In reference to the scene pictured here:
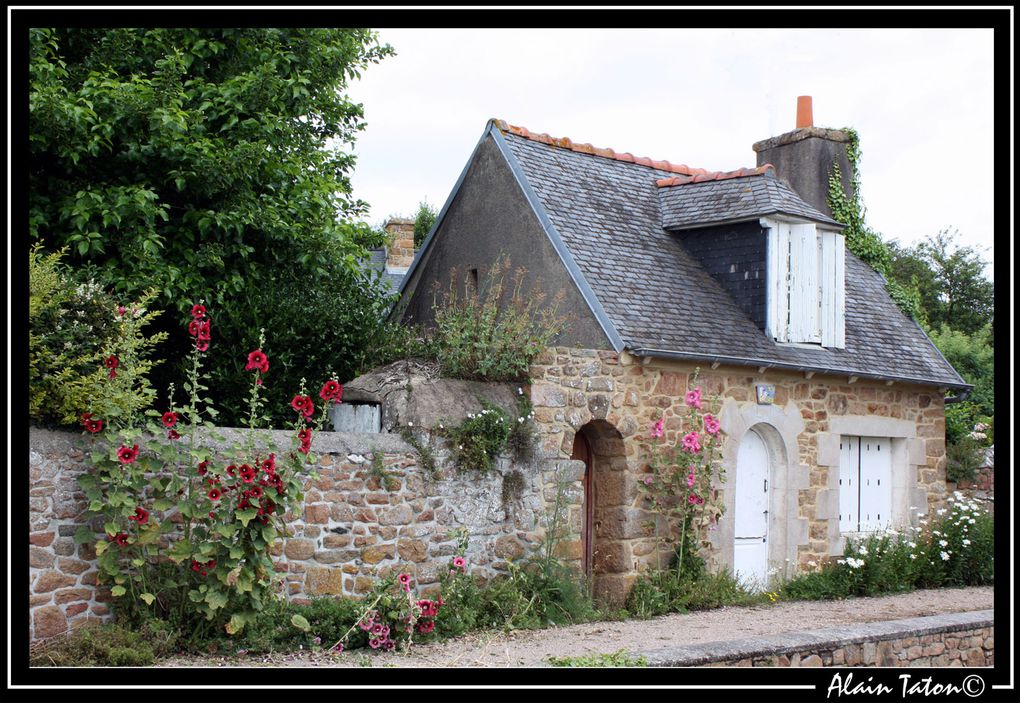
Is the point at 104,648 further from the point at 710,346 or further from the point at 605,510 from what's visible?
the point at 710,346

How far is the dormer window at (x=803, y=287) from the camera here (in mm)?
13039

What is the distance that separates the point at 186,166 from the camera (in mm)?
11328

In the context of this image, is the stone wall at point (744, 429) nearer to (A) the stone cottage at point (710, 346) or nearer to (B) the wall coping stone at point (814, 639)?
(A) the stone cottage at point (710, 346)

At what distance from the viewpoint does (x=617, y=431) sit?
11.4m

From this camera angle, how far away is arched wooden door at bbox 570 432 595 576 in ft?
38.4

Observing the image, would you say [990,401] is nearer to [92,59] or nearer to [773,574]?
[773,574]

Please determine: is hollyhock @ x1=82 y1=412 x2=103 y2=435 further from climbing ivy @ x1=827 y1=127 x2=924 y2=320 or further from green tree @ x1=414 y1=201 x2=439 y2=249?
green tree @ x1=414 y1=201 x2=439 y2=249

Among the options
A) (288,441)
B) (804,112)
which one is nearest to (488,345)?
(288,441)

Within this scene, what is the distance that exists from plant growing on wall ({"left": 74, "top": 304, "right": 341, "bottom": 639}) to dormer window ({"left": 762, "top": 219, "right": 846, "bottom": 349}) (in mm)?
6601

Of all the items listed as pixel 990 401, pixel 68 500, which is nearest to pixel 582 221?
pixel 68 500

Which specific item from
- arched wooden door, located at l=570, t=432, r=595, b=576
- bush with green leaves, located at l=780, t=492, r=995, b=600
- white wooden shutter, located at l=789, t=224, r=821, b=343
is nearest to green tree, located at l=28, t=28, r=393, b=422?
arched wooden door, located at l=570, t=432, r=595, b=576

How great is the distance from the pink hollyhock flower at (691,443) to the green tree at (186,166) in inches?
146

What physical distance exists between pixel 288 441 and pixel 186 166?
3.91 m

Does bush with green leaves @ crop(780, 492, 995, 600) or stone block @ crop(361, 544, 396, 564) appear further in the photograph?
bush with green leaves @ crop(780, 492, 995, 600)
